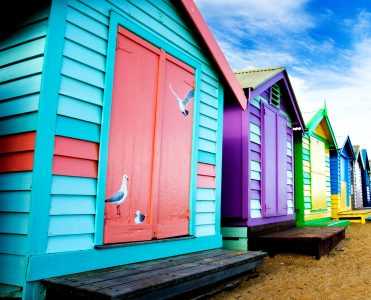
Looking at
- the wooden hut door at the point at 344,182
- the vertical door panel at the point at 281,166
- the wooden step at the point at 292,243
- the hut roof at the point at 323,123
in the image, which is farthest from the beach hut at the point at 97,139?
the wooden hut door at the point at 344,182

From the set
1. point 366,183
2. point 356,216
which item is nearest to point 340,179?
point 356,216

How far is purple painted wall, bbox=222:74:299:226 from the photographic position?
690 cm

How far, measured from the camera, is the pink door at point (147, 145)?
395cm

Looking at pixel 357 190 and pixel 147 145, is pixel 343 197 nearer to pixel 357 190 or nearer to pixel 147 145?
pixel 357 190

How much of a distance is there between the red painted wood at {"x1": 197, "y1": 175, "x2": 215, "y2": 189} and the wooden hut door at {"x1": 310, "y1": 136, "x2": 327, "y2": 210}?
6507 mm

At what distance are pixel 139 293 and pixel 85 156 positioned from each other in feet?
4.52

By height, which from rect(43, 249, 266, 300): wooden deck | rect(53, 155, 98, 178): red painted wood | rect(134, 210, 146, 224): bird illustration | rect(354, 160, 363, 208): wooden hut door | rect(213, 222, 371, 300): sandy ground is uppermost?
rect(354, 160, 363, 208): wooden hut door

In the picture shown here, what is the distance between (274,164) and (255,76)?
1945mm

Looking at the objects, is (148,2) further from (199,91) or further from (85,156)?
(85,156)

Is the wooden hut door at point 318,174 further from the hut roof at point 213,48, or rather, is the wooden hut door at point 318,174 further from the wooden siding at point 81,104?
the wooden siding at point 81,104

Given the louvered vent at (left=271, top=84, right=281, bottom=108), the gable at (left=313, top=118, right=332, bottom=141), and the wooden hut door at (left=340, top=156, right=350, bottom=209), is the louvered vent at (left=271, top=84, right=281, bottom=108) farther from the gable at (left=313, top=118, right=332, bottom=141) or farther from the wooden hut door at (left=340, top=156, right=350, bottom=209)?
the wooden hut door at (left=340, top=156, right=350, bottom=209)

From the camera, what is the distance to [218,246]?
573 cm

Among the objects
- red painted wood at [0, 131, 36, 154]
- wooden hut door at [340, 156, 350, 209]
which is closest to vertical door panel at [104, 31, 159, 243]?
red painted wood at [0, 131, 36, 154]

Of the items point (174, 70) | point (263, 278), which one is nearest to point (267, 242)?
point (263, 278)
